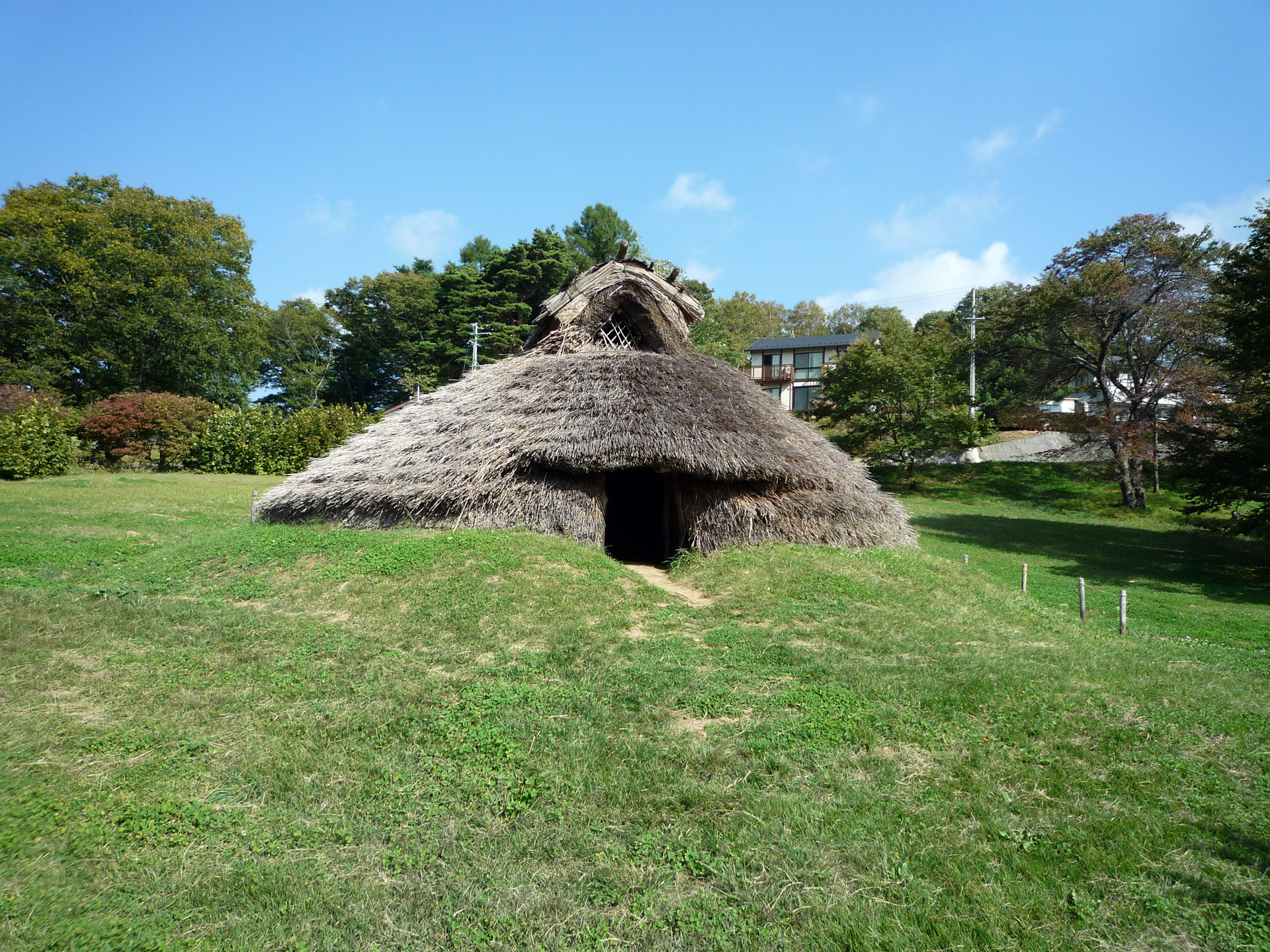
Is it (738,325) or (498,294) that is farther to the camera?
(738,325)

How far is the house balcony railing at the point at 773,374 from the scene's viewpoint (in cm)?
5006

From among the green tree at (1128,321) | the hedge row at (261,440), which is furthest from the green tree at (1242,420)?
the hedge row at (261,440)

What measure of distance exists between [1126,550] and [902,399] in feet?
45.5

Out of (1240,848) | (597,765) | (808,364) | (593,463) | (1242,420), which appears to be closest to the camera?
(1240,848)

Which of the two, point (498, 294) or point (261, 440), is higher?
point (498, 294)

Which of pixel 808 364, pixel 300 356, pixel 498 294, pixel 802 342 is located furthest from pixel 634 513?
pixel 300 356

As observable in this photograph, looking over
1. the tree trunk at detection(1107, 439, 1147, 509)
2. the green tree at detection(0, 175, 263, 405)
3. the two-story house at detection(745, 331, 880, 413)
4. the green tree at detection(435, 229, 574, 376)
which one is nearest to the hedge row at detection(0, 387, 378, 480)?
the green tree at detection(0, 175, 263, 405)

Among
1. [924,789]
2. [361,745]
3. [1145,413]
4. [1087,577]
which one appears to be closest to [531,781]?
[361,745]

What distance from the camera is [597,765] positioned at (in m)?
4.99

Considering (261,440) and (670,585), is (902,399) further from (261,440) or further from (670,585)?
(261,440)

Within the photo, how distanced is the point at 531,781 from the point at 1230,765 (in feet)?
16.8

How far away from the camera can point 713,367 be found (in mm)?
14047

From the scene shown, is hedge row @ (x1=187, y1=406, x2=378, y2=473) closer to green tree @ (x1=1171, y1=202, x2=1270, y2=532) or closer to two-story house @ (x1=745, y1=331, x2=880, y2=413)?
two-story house @ (x1=745, y1=331, x2=880, y2=413)

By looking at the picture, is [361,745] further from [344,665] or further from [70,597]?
[70,597]
